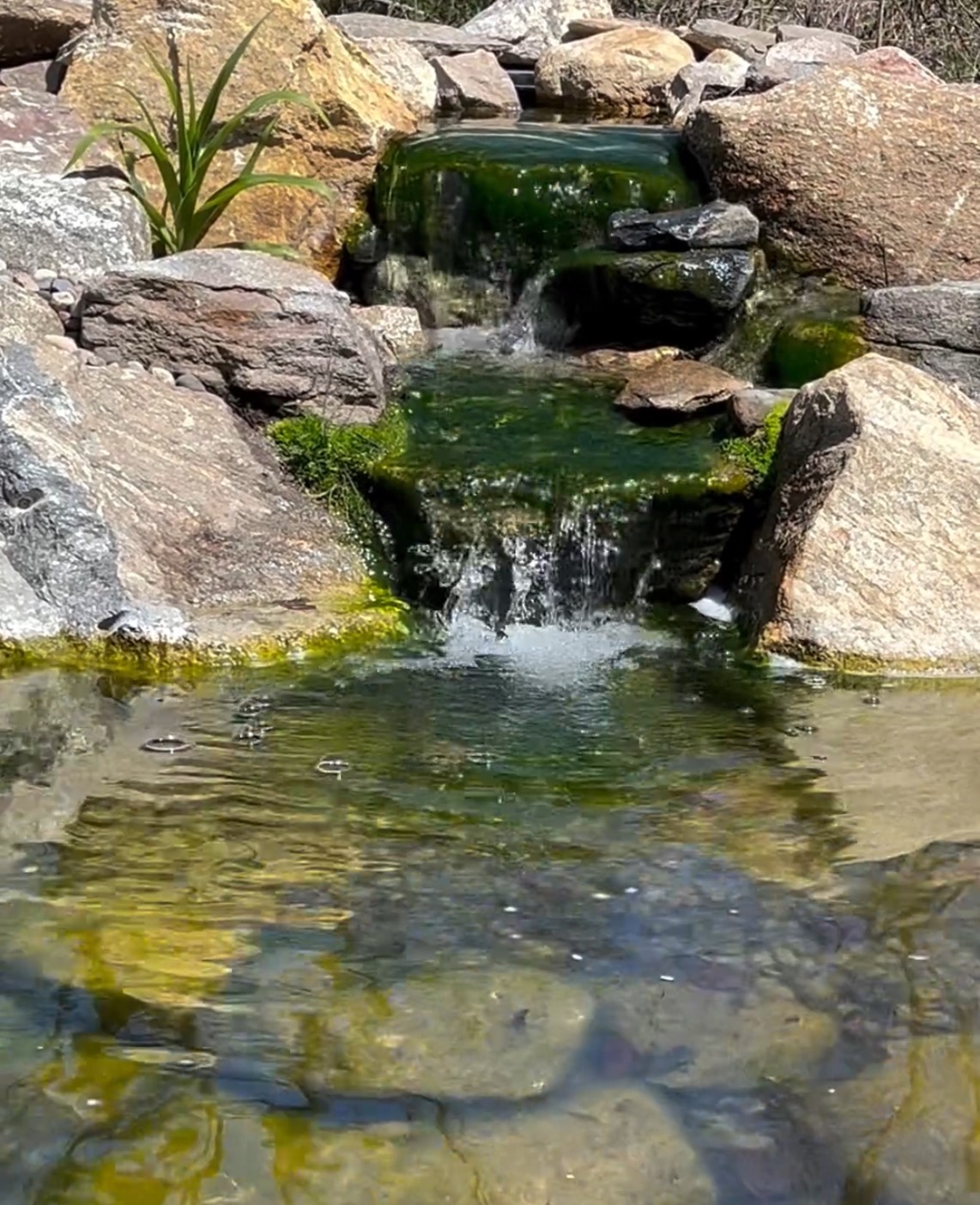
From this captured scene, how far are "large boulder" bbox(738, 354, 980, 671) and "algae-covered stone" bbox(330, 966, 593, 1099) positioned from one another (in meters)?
2.39

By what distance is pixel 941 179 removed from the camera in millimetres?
7672

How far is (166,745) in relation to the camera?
4082mm

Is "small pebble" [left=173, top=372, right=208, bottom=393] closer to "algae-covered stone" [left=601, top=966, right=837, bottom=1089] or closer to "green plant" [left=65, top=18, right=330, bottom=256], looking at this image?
"green plant" [left=65, top=18, right=330, bottom=256]

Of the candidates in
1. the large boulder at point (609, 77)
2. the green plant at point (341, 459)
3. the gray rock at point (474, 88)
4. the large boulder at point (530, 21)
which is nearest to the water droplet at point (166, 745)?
the green plant at point (341, 459)

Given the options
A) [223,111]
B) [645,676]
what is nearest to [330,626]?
[645,676]

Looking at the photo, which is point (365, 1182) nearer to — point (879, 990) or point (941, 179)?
point (879, 990)

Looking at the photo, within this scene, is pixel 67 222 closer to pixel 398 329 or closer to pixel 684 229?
pixel 398 329

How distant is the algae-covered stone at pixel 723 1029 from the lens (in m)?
2.62

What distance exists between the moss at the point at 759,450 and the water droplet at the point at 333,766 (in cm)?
249

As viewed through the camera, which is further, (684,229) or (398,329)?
(684,229)

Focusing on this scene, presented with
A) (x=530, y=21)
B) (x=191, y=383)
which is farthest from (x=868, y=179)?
(x=530, y=21)

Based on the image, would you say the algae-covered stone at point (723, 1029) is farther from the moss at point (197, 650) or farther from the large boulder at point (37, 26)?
the large boulder at point (37, 26)

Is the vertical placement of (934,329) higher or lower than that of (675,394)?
higher

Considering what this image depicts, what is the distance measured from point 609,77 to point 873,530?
6.23 metres
